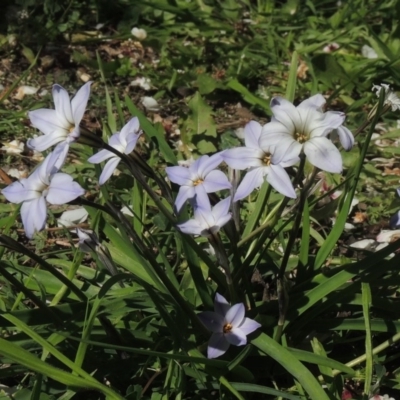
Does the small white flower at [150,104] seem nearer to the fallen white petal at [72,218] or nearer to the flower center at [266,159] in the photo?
the fallen white petal at [72,218]

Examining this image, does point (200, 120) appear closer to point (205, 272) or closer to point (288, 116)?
point (205, 272)

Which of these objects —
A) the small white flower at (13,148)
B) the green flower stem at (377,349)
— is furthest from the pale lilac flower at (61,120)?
the small white flower at (13,148)

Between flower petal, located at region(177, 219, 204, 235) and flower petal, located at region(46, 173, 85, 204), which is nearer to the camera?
flower petal, located at region(46, 173, 85, 204)

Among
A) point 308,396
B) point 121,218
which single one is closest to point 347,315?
point 308,396

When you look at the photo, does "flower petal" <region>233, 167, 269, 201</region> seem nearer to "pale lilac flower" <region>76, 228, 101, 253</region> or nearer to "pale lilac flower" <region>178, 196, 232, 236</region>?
"pale lilac flower" <region>178, 196, 232, 236</region>

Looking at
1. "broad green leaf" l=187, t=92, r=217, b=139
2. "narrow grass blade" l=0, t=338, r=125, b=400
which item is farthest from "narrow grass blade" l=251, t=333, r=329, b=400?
"broad green leaf" l=187, t=92, r=217, b=139
